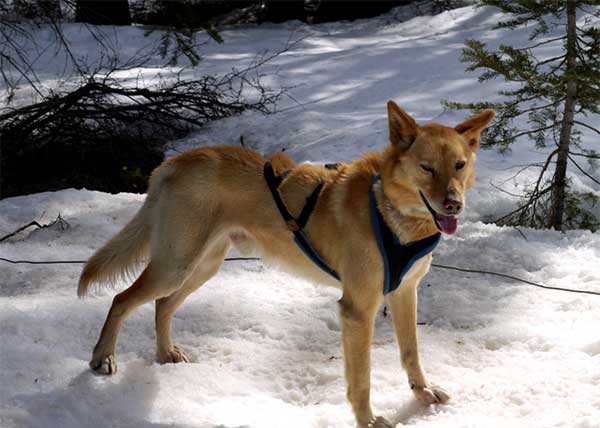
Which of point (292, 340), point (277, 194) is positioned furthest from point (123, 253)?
point (292, 340)

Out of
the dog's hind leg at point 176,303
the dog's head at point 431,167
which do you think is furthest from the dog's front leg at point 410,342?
the dog's hind leg at point 176,303

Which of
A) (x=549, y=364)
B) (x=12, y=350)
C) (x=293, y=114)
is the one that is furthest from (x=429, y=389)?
(x=293, y=114)

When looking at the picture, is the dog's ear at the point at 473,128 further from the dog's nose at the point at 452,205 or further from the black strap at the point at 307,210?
the black strap at the point at 307,210

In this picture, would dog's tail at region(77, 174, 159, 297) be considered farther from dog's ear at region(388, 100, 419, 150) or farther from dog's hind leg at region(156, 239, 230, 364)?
dog's ear at region(388, 100, 419, 150)

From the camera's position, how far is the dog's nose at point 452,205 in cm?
336

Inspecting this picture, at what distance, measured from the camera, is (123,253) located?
433 centimetres

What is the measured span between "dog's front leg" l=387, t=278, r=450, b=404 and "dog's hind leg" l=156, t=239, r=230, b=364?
1.18m

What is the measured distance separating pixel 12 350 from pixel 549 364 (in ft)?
10.7

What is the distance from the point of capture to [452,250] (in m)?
6.01

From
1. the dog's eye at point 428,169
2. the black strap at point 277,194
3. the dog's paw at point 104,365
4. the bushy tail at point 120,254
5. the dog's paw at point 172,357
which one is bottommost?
the dog's paw at point 172,357

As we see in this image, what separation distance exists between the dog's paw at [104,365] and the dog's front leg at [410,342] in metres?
1.72

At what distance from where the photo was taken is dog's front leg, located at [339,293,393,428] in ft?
12.3

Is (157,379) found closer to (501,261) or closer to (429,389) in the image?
(429,389)

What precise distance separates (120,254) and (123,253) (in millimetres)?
20
